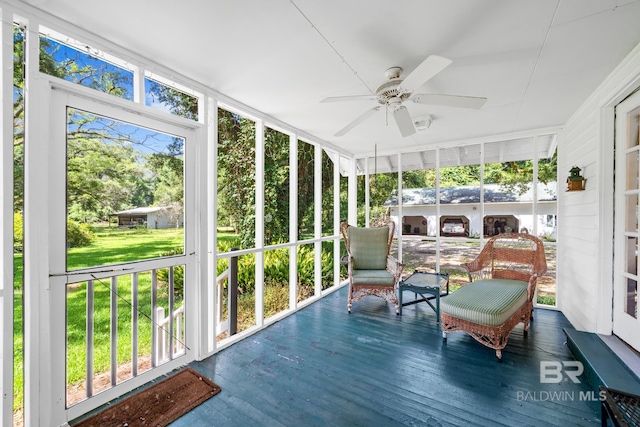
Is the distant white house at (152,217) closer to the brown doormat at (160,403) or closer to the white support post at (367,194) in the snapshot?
the brown doormat at (160,403)

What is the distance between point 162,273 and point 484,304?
2.96 meters

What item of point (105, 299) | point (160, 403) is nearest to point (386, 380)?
point (160, 403)

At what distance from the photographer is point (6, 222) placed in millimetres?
1504

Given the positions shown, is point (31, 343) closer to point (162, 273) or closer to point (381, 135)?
point (162, 273)

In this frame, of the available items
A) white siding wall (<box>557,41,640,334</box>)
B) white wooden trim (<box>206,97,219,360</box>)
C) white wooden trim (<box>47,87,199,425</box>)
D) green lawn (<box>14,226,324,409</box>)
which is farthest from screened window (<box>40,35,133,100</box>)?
white siding wall (<box>557,41,640,334</box>)

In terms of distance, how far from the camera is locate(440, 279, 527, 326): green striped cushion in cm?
241

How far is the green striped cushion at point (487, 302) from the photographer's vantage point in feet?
7.92

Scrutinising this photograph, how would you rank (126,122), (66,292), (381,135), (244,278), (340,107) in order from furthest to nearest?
(244,278)
(381,135)
(340,107)
(126,122)
(66,292)

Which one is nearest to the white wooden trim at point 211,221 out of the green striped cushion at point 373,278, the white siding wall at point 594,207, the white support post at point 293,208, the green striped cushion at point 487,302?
the white support post at point 293,208

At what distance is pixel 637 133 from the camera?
2221mm

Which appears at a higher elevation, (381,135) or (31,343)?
(381,135)

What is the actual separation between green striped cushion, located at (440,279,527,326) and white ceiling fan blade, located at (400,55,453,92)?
2005mm

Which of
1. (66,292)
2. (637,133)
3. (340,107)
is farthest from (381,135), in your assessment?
(66,292)

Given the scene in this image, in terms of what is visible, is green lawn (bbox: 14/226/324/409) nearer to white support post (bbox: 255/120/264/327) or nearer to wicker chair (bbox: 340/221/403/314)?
white support post (bbox: 255/120/264/327)
